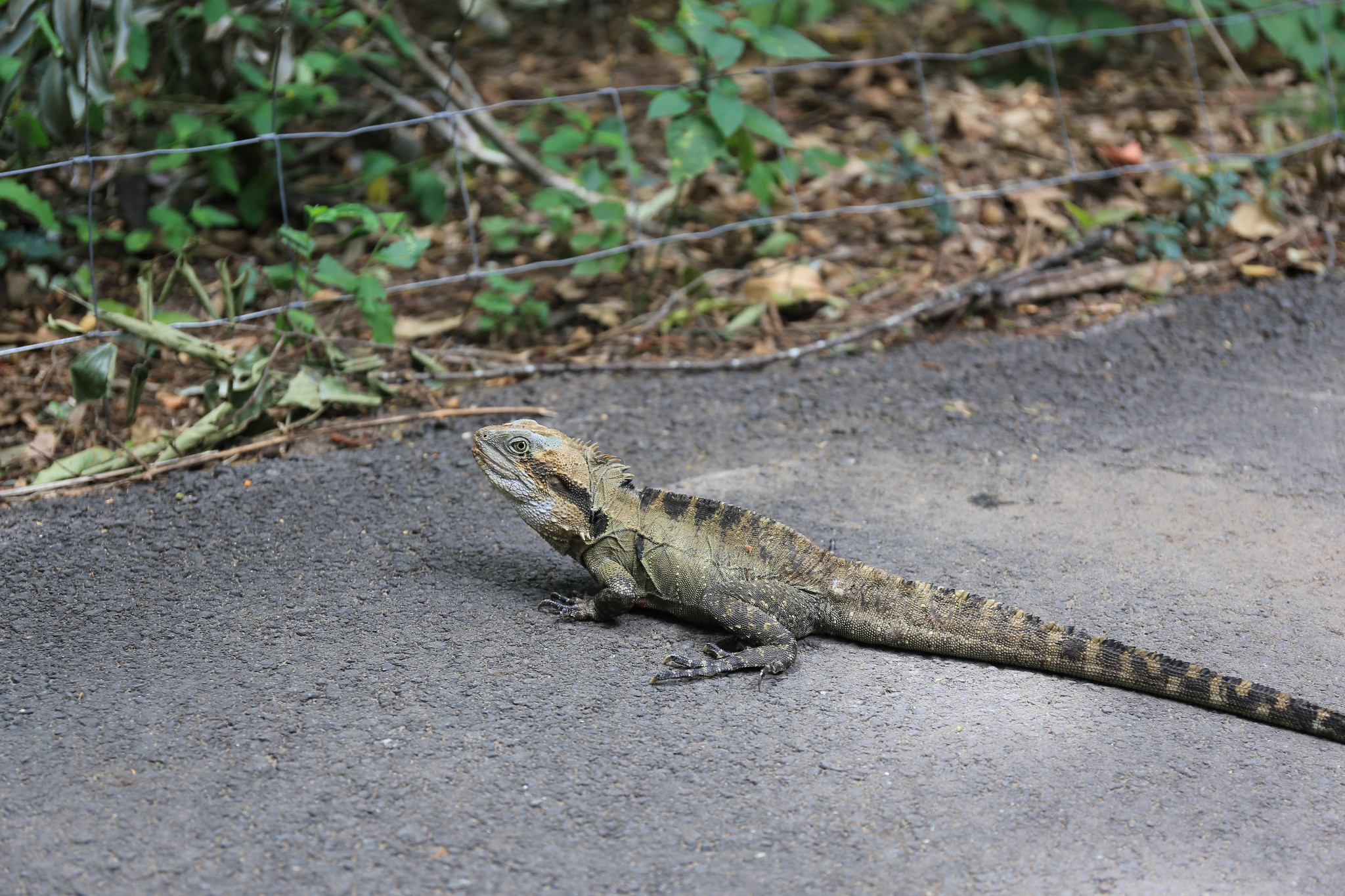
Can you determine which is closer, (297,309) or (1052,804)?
(1052,804)

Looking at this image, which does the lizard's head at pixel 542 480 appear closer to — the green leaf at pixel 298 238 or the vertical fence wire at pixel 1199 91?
the green leaf at pixel 298 238

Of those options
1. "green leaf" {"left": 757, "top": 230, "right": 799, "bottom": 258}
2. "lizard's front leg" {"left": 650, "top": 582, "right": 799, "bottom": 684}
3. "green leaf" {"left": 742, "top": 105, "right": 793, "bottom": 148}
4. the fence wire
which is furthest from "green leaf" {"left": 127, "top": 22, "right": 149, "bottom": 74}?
"lizard's front leg" {"left": 650, "top": 582, "right": 799, "bottom": 684}

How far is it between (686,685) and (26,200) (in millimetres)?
4461

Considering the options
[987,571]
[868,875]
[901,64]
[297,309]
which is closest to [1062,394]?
[987,571]

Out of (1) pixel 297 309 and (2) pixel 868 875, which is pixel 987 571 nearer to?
(2) pixel 868 875

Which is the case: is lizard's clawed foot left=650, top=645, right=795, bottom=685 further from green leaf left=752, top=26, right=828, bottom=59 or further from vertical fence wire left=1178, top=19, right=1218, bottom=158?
vertical fence wire left=1178, top=19, right=1218, bottom=158

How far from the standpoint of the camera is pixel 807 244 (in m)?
7.28

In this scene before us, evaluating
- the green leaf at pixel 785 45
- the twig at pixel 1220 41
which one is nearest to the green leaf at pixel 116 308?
the green leaf at pixel 785 45

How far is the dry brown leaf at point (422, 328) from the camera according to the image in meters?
6.32

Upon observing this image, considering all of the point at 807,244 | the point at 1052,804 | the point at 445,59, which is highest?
the point at 445,59

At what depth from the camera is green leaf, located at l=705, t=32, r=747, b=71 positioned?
218 inches

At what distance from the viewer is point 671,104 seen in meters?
5.77

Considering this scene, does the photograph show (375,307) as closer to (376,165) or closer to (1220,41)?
(376,165)

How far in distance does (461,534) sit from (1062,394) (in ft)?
10.5
